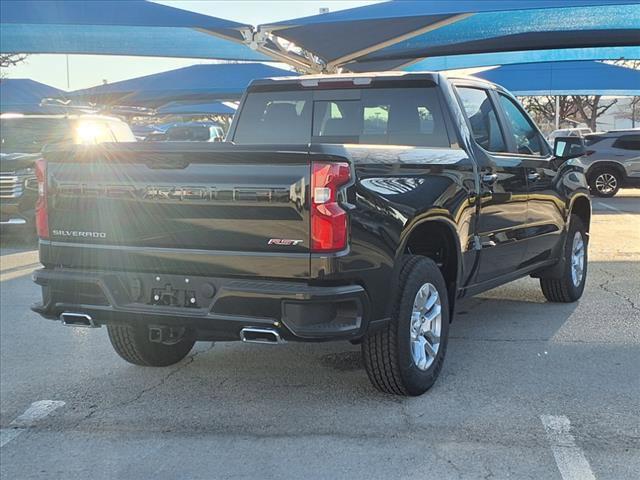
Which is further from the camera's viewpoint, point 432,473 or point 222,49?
point 222,49

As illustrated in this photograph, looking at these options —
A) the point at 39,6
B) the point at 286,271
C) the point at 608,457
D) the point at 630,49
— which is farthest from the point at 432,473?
the point at 630,49

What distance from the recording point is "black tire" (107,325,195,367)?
5008mm

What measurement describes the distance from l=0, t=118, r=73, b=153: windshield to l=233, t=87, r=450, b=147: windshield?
7.12 m

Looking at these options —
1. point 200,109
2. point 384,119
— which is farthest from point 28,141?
point 200,109

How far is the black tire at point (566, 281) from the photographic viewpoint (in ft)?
22.2

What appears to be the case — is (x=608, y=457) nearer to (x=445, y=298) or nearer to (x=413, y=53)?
(x=445, y=298)

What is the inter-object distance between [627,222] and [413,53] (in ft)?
18.8

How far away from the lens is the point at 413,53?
1578 centimetres

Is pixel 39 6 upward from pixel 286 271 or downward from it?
upward

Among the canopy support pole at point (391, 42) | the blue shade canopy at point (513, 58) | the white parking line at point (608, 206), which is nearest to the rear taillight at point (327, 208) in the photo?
the canopy support pole at point (391, 42)

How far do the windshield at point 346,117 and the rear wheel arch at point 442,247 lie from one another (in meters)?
0.71

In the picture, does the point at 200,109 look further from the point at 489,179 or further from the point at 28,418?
the point at 28,418

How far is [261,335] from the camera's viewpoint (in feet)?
12.5

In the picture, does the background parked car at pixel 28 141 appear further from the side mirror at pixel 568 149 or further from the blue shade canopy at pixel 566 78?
the blue shade canopy at pixel 566 78
